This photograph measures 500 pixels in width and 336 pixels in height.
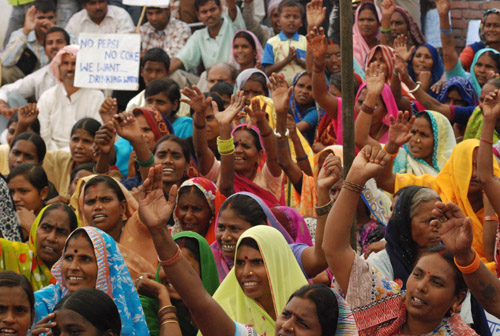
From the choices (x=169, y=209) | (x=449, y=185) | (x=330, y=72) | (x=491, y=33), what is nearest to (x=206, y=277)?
(x=169, y=209)

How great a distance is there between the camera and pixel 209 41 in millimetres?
10531

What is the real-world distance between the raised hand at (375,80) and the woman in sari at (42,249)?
6.92 ft

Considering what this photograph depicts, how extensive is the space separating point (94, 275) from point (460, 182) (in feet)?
8.63

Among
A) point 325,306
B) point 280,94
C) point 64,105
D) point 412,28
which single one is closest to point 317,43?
point 280,94

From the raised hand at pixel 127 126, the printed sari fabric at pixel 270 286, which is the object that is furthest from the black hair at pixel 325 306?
the raised hand at pixel 127 126

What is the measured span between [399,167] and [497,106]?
131 centimetres

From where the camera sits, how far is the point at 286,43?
984 cm

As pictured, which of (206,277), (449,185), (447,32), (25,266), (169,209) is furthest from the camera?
(447,32)

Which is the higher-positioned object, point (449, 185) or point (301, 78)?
point (301, 78)

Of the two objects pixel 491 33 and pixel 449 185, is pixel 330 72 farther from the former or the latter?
pixel 449 185

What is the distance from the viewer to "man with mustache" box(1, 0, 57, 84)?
35.1ft

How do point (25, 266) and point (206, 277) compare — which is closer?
point (206, 277)

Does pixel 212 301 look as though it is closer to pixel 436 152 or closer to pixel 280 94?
pixel 280 94

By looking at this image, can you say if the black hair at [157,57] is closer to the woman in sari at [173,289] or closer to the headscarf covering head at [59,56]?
the headscarf covering head at [59,56]
